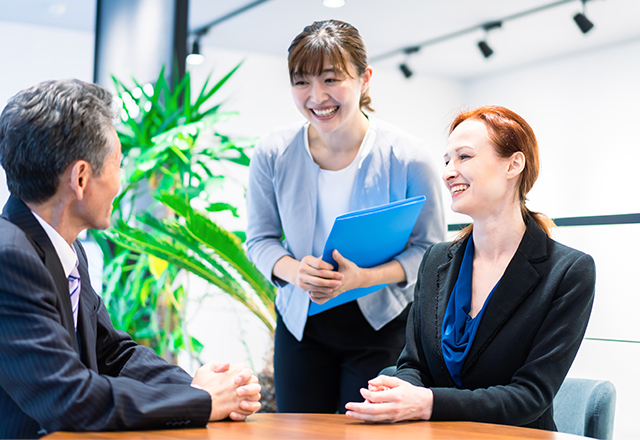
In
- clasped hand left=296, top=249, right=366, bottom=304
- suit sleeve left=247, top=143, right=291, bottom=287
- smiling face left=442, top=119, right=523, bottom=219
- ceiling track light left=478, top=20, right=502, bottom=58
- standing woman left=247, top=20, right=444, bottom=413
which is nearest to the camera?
smiling face left=442, top=119, right=523, bottom=219

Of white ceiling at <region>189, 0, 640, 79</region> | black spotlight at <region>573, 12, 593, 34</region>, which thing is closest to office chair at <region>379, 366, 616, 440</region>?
white ceiling at <region>189, 0, 640, 79</region>

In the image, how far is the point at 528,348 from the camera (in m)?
1.42

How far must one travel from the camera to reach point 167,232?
9.75 feet

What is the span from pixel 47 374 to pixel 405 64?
7397mm

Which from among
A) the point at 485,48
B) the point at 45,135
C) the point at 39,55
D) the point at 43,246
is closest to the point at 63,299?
the point at 43,246

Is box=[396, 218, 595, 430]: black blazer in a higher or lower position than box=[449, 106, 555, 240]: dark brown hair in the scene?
lower

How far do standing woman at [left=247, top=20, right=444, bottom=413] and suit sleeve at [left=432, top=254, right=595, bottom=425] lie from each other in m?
0.51

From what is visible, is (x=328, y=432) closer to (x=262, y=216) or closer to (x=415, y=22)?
(x=262, y=216)

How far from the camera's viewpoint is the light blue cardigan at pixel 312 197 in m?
1.88

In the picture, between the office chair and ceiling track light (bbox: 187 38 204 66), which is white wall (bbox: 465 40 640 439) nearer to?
ceiling track light (bbox: 187 38 204 66)

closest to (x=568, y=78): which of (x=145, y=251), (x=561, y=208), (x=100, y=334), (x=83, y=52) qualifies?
(x=561, y=208)

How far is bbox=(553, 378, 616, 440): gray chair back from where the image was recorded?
1.55 metres

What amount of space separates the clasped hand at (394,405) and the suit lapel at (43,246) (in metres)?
0.55

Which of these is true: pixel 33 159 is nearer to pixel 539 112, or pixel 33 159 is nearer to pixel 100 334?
pixel 100 334
